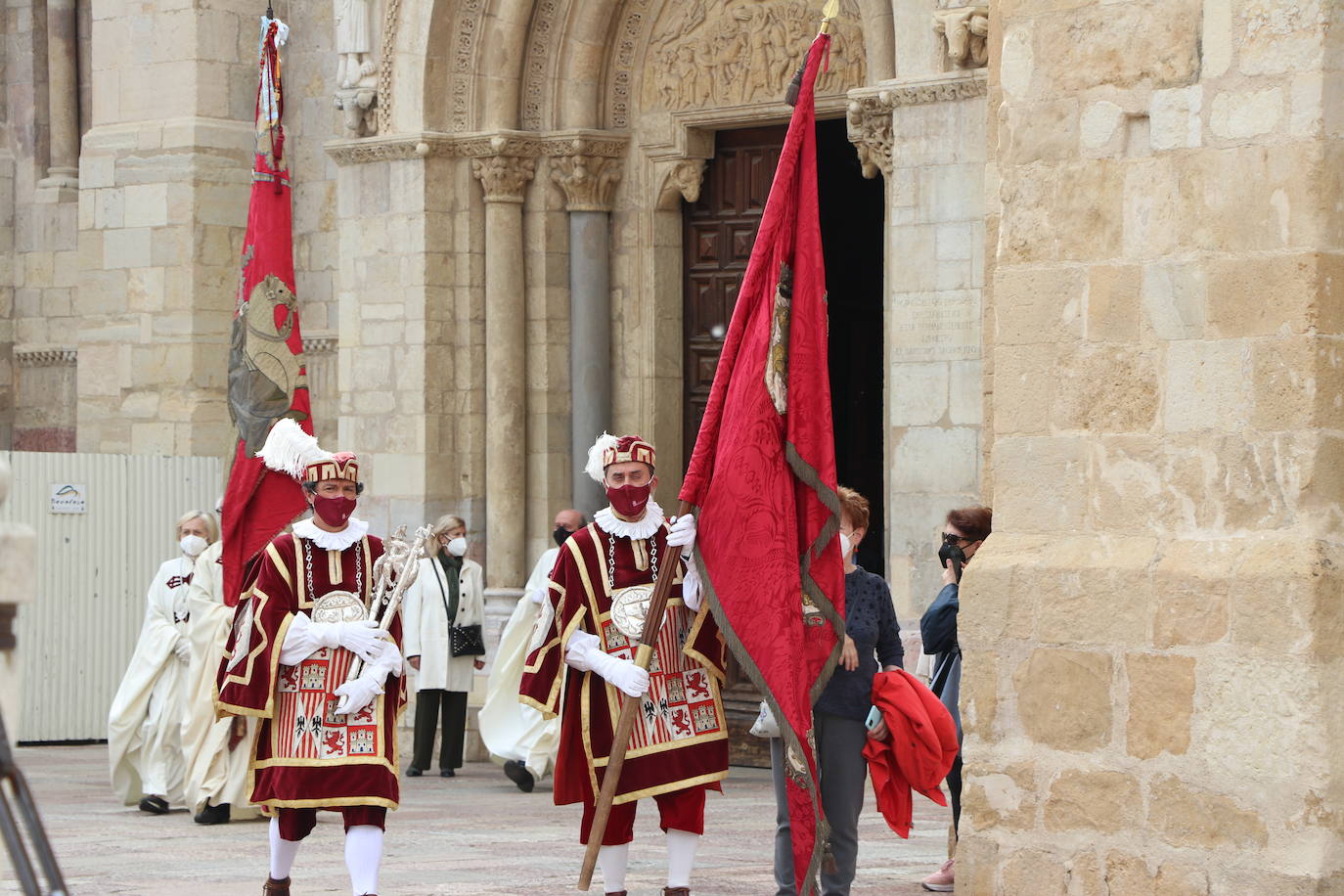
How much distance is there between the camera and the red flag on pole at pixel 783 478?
672 cm

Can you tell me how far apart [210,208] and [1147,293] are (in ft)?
33.3

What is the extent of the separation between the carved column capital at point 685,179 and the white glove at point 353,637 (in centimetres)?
653

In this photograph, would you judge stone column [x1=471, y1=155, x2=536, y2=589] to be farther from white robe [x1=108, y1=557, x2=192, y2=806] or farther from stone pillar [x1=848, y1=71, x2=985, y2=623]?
stone pillar [x1=848, y1=71, x2=985, y2=623]

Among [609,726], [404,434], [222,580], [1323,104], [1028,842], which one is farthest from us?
[404,434]

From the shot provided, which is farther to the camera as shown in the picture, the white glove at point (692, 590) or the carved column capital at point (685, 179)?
the carved column capital at point (685, 179)

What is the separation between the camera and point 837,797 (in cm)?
697

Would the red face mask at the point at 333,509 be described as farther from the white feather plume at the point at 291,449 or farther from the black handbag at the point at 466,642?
the black handbag at the point at 466,642

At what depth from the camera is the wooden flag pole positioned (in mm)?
6719

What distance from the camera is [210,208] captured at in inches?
608

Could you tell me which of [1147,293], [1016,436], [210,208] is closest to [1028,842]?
[1016,436]

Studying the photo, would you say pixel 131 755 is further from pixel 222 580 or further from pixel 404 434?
pixel 404 434

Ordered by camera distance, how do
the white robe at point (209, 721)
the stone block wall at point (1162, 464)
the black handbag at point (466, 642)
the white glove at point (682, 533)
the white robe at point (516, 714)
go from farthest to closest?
the black handbag at point (466, 642) → the white robe at point (516, 714) → the white robe at point (209, 721) → the white glove at point (682, 533) → the stone block wall at point (1162, 464)

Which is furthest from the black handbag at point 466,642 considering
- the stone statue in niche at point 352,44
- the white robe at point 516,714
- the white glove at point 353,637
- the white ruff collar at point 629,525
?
the white ruff collar at point 629,525

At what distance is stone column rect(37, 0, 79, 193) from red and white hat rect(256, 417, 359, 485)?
10.0 meters
